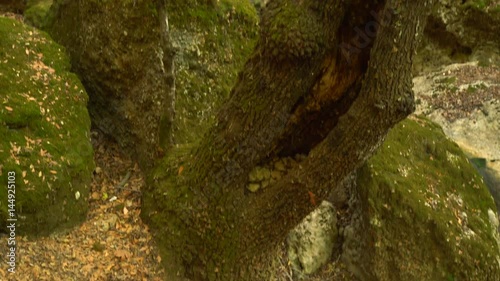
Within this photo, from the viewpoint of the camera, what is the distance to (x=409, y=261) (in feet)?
14.1

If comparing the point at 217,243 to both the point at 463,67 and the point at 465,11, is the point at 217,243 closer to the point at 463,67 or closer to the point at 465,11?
the point at 463,67

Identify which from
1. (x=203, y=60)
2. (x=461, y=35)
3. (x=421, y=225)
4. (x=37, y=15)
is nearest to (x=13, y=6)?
(x=37, y=15)

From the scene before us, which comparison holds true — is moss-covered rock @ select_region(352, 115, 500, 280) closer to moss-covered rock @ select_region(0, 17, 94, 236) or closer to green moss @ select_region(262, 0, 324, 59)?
green moss @ select_region(262, 0, 324, 59)

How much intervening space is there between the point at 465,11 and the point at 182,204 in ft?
31.3

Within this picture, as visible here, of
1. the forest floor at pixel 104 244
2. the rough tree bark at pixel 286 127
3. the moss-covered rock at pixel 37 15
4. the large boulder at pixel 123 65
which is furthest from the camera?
the moss-covered rock at pixel 37 15

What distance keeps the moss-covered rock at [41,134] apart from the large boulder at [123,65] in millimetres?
294

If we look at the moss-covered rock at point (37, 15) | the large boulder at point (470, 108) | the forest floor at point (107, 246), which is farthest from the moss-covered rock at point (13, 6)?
the large boulder at point (470, 108)

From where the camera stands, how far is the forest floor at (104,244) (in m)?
3.45

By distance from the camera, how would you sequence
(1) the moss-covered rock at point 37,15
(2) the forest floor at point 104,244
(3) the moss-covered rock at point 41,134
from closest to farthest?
(2) the forest floor at point 104,244, (3) the moss-covered rock at point 41,134, (1) the moss-covered rock at point 37,15

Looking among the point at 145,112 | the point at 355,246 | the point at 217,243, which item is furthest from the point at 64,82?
the point at 355,246

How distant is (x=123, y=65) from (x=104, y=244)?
5.84ft

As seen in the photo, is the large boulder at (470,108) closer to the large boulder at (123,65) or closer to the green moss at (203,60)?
the green moss at (203,60)

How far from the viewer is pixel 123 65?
4.63 metres

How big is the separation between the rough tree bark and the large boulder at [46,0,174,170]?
78cm
